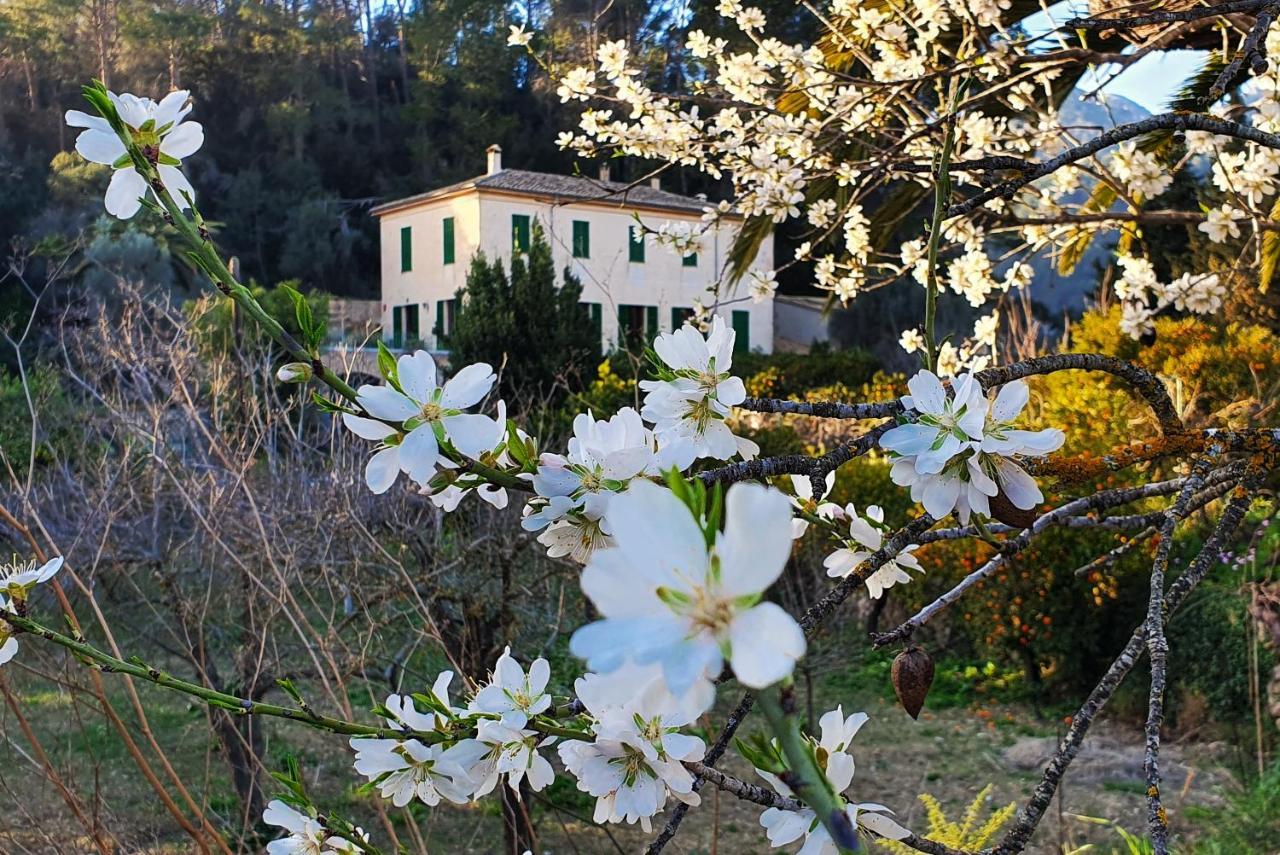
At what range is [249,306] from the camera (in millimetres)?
777

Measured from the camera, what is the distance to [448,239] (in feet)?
72.6

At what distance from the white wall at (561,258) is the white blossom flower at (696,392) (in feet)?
65.2

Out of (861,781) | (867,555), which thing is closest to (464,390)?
(867,555)

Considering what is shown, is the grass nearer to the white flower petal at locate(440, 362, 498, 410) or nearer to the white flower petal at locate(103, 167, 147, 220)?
the white flower petal at locate(103, 167, 147, 220)

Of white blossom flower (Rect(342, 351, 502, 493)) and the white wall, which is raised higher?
the white wall

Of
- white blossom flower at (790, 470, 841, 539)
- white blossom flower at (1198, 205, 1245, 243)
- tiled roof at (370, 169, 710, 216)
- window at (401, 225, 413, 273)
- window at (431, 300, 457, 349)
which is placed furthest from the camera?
window at (401, 225, 413, 273)

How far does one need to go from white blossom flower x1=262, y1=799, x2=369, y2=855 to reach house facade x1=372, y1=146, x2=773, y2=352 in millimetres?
19540

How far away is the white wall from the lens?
69.9 feet

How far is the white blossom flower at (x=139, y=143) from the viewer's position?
0.85 m

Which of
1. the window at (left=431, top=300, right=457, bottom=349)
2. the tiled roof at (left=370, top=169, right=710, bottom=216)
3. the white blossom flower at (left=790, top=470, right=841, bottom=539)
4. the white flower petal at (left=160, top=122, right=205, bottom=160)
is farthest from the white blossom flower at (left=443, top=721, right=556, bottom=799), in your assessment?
the window at (left=431, top=300, right=457, bottom=349)

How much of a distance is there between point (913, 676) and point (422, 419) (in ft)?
1.54

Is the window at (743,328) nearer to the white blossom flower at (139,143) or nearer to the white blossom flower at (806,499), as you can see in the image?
the white blossom flower at (806,499)

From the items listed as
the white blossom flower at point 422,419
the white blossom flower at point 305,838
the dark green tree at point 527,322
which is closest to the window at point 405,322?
the dark green tree at point 527,322

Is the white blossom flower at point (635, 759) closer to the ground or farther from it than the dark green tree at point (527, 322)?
closer to the ground
